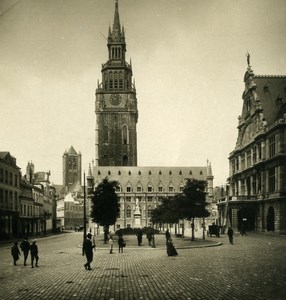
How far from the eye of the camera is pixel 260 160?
213 feet

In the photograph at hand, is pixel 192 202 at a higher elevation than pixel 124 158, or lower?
lower

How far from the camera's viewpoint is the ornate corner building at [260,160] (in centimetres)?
5692

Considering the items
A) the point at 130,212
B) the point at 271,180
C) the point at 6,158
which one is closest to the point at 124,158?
the point at 130,212

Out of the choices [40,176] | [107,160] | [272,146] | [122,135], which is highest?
[122,135]

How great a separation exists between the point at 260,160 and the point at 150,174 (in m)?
75.6

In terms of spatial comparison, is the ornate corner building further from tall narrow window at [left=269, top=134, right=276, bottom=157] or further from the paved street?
the paved street

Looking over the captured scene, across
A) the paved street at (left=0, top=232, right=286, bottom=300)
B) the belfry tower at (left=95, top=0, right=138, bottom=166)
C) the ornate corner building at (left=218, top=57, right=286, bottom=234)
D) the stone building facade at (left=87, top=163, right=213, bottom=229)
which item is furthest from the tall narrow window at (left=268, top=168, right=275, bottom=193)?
the belfry tower at (left=95, top=0, right=138, bottom=166)

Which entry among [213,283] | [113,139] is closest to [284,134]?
[213,283]

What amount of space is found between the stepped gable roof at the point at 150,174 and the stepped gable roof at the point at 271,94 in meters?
71.6

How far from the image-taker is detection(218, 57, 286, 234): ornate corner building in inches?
2241

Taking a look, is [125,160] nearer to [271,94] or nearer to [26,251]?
[271,94]

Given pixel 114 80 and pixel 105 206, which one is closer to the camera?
pixel 105 206

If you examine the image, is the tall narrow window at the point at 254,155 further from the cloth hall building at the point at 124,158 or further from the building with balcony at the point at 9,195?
the cloth hall building at the point at 124,158

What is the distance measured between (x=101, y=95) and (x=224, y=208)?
259 feet
